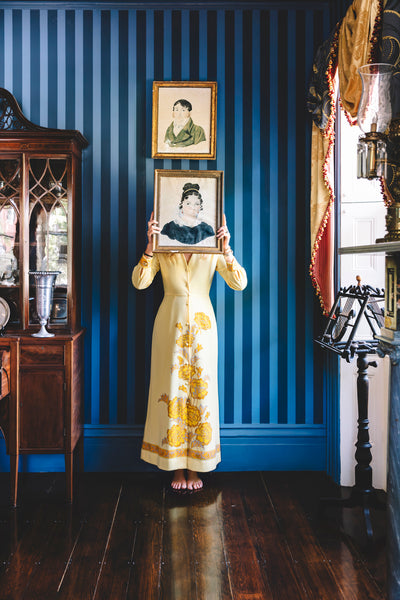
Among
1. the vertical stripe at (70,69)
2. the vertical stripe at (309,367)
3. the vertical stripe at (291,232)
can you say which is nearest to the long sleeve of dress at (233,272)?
the vertical stripe at (291,232)

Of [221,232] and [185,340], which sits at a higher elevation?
[221,232]

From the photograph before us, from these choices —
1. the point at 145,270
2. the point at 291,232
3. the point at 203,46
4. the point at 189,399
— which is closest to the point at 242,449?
the point at 189,399

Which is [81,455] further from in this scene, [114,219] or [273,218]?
[273,218]

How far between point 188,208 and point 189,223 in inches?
3.5

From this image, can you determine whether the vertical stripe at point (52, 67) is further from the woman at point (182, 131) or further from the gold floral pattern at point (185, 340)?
the gold floral pattern at point (185, 340)

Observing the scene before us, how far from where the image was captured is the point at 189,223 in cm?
300

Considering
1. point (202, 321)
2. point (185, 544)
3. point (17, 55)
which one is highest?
point (17, 55)

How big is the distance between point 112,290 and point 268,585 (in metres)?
2.02

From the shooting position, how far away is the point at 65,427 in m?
3.00

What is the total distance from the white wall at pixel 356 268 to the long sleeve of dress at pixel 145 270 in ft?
3.76

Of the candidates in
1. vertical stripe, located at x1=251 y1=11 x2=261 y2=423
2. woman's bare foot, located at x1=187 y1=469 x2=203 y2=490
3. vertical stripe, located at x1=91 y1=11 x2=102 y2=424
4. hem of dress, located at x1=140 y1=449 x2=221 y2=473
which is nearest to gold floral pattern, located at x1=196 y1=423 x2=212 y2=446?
hem of dress, located at x1=140 y1=449 x2=221 y2=473

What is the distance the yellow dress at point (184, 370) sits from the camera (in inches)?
117

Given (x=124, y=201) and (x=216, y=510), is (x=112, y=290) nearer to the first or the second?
(x=124, y=201)

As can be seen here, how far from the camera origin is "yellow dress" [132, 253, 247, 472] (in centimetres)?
298
